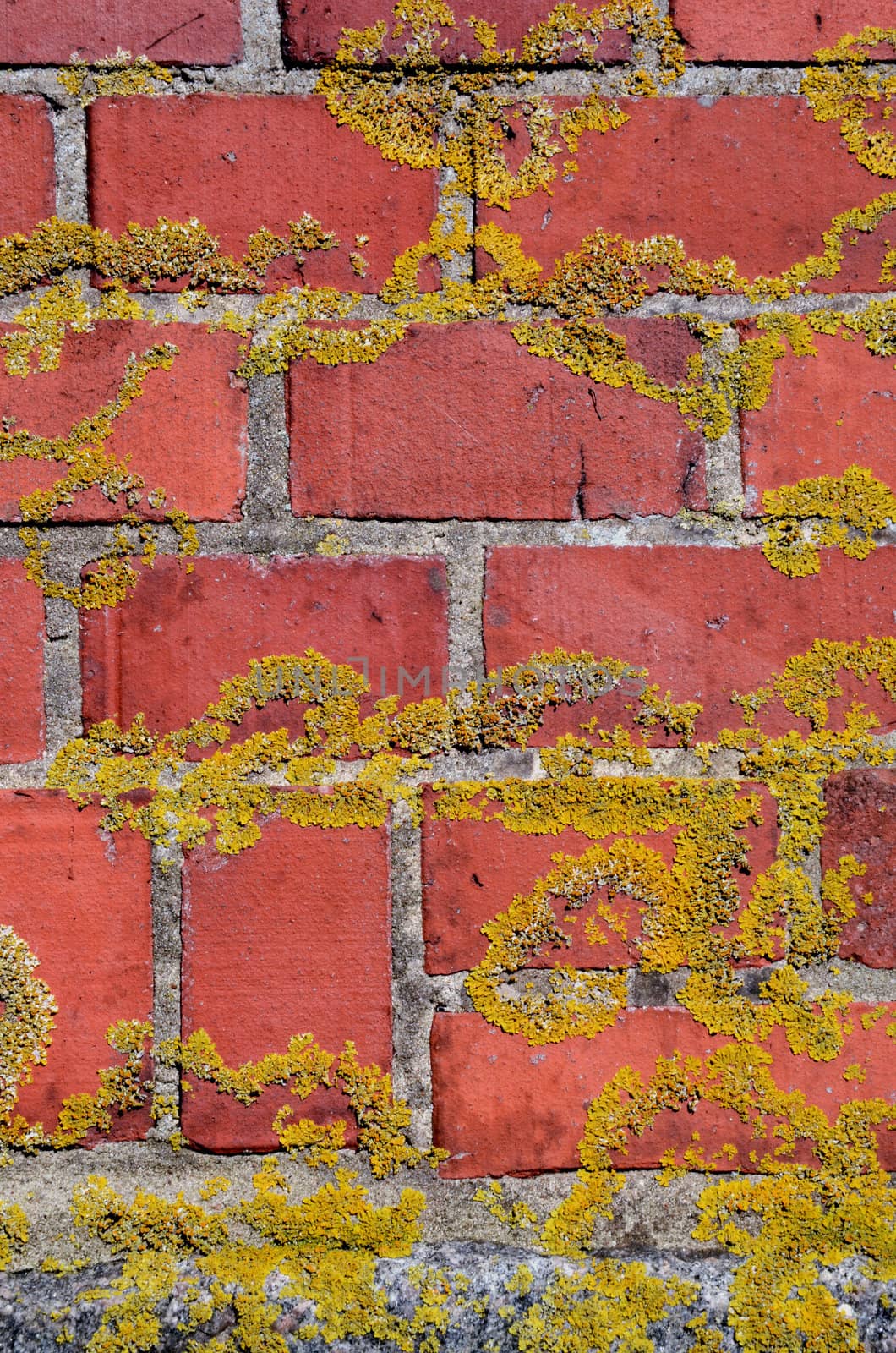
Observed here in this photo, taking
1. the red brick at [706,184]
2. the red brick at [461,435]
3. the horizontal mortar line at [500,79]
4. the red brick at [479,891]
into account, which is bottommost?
the red brick at [479,891]

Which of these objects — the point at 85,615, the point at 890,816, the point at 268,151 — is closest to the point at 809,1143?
the point at 890,816

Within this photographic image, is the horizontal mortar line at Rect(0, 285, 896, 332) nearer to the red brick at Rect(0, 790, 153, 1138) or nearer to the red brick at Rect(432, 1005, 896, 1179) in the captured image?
the red brick at Rect(0, 790, 153, 1138)

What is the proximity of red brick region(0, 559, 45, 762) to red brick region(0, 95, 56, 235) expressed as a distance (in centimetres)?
28

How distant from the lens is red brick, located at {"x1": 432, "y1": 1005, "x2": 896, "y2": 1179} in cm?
72

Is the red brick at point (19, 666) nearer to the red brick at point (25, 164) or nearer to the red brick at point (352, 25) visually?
the red brick at point (25, 164)

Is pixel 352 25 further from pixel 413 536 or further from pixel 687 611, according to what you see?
pixel 687 611

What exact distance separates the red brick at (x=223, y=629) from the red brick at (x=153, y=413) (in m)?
0.06

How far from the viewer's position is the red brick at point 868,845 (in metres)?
0.74

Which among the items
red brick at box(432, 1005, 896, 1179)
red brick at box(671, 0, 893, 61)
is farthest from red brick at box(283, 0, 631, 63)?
red brick at box(432, 1005, 896, 1179)

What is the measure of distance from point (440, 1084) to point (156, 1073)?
0.73 feet

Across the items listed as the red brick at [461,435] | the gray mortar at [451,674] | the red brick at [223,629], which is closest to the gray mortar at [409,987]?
the gray mortar at [451,674]

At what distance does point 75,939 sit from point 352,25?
29.6 inches

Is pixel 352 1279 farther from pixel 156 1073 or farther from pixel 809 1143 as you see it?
pixel 809 1143

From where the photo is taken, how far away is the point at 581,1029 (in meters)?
0.73
